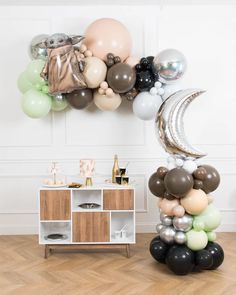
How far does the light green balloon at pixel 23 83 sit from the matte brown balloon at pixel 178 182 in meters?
1.77

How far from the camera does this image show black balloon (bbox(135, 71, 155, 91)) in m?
4.12

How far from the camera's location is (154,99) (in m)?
4.15

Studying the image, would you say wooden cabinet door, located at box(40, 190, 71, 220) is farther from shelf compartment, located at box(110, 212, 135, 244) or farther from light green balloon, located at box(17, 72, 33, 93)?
light green balloon, located at box(17, 72, 33, 93)

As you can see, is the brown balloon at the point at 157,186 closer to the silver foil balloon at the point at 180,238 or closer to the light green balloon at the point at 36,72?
the silver foil balloon at the point at 180,238

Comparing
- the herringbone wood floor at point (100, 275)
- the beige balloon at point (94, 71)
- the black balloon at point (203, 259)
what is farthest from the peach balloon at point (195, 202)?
the beige balloon at point (94, 71)

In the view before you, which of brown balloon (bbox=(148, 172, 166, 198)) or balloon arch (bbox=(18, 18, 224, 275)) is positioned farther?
brown balloon (bbox=(148, 172, 166, 198))

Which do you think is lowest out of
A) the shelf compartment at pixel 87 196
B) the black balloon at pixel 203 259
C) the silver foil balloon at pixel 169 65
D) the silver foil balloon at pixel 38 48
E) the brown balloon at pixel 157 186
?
the black balloon at pixel 203 259

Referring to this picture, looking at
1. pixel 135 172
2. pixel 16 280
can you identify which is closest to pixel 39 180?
pixel 135 172

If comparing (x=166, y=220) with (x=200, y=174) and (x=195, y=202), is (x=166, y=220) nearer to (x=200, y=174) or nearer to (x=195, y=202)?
(x=195, y=202)

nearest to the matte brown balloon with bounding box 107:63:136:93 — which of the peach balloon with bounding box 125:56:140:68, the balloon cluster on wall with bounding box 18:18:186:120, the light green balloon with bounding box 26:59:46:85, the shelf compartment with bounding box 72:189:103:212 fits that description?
the balloon cluster on wall with bounding box 18:18:186:120

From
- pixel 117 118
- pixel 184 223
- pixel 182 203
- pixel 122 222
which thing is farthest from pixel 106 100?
pixel 184 223

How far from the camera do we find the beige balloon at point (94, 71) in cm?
403

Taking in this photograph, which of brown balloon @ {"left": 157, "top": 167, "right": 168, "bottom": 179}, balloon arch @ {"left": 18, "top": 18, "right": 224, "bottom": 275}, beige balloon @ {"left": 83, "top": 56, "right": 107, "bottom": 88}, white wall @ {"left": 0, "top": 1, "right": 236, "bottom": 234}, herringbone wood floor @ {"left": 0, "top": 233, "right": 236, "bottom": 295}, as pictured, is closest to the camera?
herringbone wood floor @ {"left": 0, "top": 233, "right": 236, "bottom": 295}

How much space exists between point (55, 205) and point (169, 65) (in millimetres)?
1682
